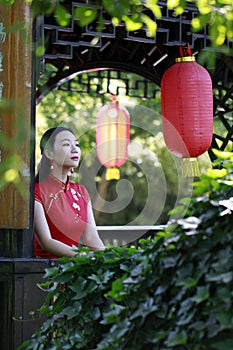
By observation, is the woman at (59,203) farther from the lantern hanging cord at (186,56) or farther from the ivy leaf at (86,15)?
the ivy leaf at (86,15)

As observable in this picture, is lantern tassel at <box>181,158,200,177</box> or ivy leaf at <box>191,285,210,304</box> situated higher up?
lantern tassel at <box>181,158,200,177</box>

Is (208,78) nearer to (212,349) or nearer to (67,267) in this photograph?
(67,267)

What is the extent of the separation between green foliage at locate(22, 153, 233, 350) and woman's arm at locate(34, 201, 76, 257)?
1.13m

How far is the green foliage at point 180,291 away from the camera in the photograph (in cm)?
213

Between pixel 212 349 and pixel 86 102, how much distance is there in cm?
1246

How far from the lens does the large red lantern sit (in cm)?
568

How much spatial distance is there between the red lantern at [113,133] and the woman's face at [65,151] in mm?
3835

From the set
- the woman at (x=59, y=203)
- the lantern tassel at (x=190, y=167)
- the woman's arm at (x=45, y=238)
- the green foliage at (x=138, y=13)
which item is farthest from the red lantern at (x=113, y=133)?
the green foliage at (x=138, y=13)

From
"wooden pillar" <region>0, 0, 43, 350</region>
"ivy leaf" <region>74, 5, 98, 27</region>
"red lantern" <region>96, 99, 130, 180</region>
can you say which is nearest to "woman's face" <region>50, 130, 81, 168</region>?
"wooden pillar" <region>0, 0, 43, 350</region>

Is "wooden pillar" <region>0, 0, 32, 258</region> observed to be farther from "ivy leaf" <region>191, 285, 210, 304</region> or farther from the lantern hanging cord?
the lantern hanging cord

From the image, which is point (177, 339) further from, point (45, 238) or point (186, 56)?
point (186, 56)

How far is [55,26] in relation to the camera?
17.3 ft

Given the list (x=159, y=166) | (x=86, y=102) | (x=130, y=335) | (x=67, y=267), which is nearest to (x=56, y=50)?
(x=67, y=267)

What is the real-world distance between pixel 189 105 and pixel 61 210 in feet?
5.85
